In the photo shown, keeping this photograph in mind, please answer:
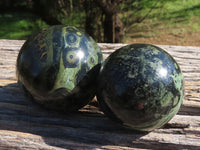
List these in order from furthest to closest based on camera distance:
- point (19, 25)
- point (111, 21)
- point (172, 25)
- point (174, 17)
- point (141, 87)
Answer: point (19, 25) → point (174, 17) → point (172, 25) → point (111, 21) → point (141, 87)

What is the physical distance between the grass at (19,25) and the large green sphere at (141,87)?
229 inches

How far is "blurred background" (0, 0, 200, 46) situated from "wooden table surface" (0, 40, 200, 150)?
304 centimetres

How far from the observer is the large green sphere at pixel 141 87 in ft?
6.93

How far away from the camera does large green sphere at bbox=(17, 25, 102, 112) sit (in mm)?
2271

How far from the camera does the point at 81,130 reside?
253 centimetres

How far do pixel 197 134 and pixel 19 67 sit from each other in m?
1.73

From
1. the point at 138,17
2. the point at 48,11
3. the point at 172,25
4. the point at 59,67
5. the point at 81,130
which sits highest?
the point at 48,11

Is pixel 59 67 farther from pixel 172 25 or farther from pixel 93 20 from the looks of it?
pixel 172 25

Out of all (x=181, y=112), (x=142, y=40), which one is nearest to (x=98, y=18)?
(x=142, y=40)

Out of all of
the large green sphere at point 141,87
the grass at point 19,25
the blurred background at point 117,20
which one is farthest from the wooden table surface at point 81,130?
the grass at point 19,25

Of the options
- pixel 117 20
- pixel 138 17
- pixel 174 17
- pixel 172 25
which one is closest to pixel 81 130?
pixel 117 20

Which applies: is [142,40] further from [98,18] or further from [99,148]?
[99,148]

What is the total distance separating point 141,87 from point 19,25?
7.24 m

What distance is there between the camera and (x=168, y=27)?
7547 mm
